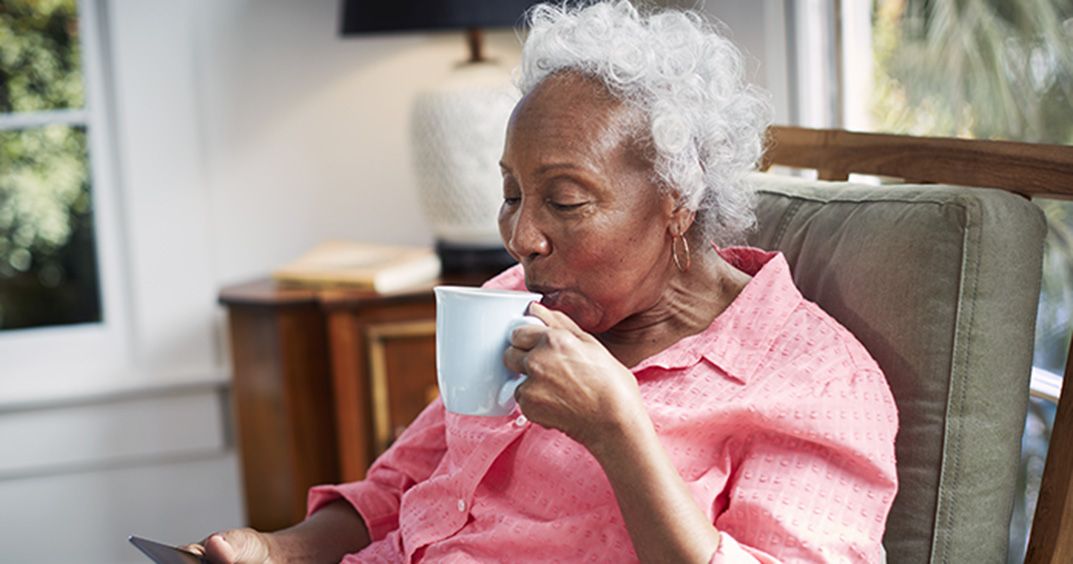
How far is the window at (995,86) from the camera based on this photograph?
5.86 feet

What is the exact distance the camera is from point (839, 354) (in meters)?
1.23

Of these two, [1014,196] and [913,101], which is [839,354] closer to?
[1014,196]

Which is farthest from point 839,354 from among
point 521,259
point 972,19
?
point 972,19

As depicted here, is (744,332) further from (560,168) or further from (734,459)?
(560,168)

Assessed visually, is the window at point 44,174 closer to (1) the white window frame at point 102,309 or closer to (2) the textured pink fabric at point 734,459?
(1) the white window frame at point 102,309

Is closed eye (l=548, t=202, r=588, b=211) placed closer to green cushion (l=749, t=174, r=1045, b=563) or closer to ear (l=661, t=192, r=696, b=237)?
ear (l=661, t=192, r=696, b=237)

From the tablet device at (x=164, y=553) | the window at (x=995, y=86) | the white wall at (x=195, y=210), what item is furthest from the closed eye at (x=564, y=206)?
the white wall at (x=195, y=210)

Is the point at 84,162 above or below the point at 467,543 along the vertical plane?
above

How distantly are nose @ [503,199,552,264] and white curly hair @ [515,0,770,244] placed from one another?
5.3 inches

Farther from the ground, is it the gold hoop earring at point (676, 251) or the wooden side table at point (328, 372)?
the gold hoop earring at point (676, 251)

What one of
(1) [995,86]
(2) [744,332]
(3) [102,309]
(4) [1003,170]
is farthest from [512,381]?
(3) [102,309]

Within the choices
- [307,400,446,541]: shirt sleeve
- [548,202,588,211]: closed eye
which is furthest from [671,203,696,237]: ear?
[307,400,446,541]: shirt sleeve

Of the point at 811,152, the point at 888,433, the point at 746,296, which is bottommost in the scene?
the point at 888,433

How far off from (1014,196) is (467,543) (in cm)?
68
